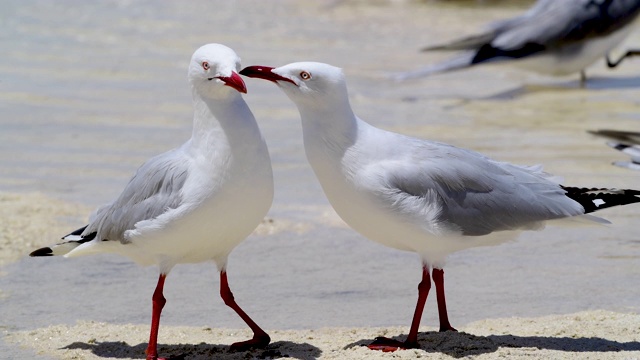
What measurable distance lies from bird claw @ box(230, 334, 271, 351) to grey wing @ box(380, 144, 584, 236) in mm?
857

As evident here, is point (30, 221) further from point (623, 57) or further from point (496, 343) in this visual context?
point (623, 57)

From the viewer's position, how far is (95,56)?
12.8m

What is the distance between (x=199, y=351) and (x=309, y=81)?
1.19 meters

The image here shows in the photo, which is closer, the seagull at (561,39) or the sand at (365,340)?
the sand at (365,340)

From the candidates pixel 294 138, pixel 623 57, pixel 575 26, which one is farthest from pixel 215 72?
pixel 623 57

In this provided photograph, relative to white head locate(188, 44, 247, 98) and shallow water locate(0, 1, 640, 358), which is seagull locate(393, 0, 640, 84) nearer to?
shallow water locate(0, 1, 640, 358)

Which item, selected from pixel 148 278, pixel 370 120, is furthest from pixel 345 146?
pixel 370 120

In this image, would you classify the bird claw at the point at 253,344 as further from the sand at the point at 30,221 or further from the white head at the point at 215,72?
the sand at the point at 30,221

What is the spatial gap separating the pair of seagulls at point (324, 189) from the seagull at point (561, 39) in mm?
7038

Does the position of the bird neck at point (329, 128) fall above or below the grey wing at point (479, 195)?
above

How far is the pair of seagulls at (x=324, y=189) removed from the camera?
14.9 feet

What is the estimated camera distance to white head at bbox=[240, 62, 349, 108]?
4.62 metres

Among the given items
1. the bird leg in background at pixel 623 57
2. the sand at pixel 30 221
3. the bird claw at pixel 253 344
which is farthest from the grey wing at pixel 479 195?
the bird leg in background at pixel 623 57

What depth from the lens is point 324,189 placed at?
4.72 meters
